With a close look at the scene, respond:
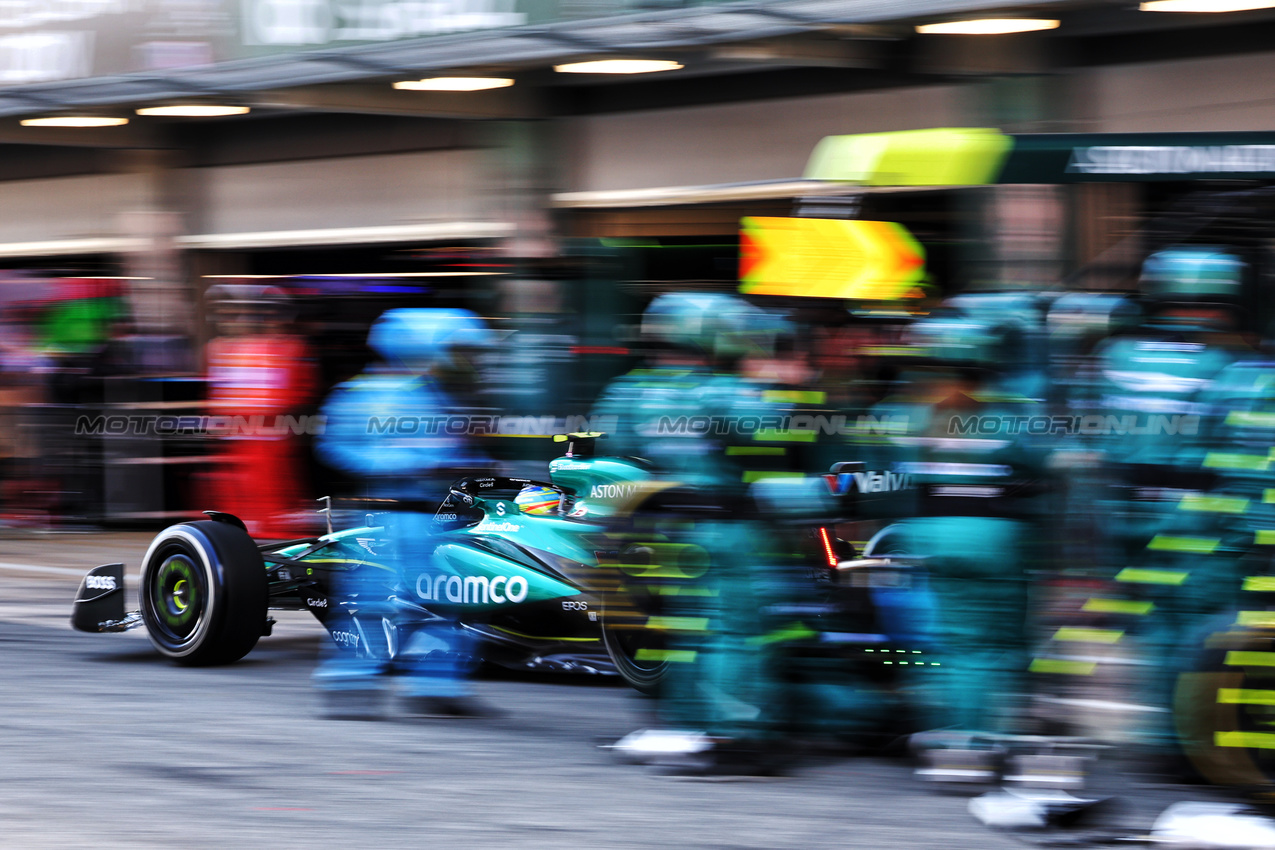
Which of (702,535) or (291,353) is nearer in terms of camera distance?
(702,535)

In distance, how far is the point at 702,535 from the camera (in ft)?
19.9

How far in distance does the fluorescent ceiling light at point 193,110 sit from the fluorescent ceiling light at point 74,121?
0.48 metres

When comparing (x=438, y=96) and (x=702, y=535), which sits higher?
(x=438, y=96)

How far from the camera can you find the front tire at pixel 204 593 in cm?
761

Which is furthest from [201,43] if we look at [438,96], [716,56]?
[716,56]

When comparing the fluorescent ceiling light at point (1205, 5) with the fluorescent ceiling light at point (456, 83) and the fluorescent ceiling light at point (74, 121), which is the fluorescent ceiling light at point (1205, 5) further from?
the fluorescent ceiling light at point (74, 121)

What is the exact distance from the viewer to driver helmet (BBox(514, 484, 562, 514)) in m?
7.73

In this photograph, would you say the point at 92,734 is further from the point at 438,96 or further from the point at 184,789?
the point at 438,96

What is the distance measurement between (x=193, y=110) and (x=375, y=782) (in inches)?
340

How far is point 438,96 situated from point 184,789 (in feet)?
24.5
